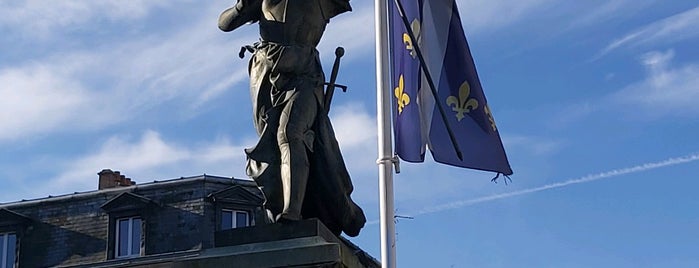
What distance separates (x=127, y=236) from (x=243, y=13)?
23.2 m

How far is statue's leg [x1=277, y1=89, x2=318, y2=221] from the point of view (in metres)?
11.8

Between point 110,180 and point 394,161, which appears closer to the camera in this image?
point 394,161

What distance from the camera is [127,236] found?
35219 mm

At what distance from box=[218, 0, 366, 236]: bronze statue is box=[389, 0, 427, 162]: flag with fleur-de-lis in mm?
658

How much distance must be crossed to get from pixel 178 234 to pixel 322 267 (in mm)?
23589

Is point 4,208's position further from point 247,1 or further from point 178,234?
point 247,1

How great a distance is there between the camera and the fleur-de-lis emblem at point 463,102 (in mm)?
13172

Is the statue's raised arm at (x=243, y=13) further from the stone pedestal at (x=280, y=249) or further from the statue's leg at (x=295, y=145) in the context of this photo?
the stone pedestal at (x=280, y=249)

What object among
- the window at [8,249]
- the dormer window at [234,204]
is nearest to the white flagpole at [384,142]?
the dormer window at [234,204]

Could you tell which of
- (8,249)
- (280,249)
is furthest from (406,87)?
(8,249)

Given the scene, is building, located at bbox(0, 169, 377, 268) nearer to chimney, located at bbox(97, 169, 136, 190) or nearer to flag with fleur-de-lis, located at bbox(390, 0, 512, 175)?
chimney, located at bbox(97, 169, 136, 190)

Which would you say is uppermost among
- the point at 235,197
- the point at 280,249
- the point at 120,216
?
the point at 235,197

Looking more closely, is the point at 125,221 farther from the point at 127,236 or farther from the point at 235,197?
the point at 235,197

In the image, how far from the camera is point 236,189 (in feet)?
113
